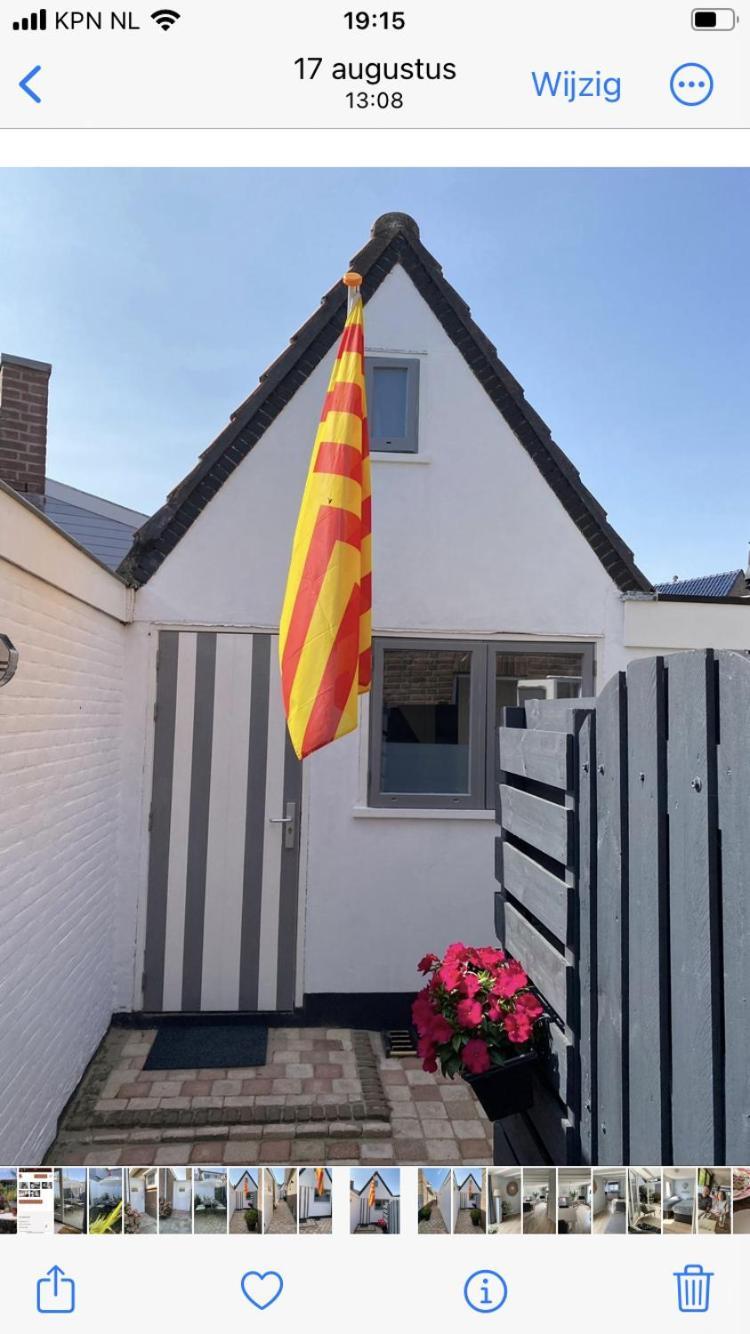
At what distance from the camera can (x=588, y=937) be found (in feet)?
5.89

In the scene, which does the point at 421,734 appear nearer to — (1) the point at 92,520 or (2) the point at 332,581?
(2) the point at 332,581

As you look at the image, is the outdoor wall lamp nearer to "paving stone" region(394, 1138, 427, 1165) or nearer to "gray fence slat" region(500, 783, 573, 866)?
"gray fence slat" region(500, 783, 573, 866)

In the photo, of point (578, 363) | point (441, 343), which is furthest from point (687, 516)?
point (441, 343)

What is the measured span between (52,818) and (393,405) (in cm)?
336

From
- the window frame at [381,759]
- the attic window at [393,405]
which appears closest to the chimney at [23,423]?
the attic window at [393,405]

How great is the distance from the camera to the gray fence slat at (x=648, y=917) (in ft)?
4.64

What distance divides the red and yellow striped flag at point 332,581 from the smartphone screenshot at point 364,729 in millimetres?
23

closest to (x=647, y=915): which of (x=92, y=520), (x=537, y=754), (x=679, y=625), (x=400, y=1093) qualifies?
(x=537, y=754)

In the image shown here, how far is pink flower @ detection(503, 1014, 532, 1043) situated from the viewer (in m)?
2.13
